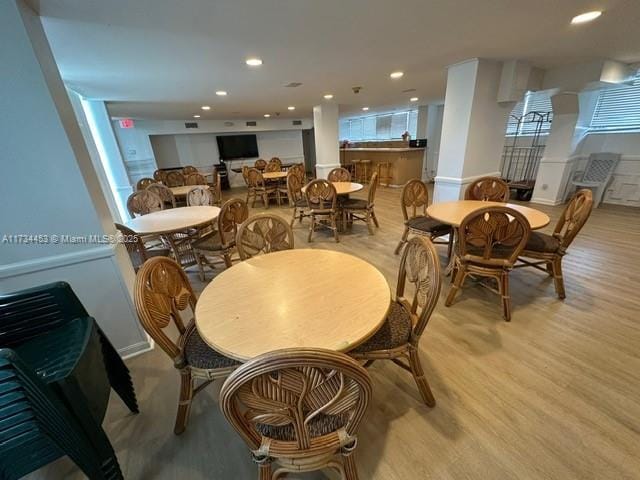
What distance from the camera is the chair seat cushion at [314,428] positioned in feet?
2.77

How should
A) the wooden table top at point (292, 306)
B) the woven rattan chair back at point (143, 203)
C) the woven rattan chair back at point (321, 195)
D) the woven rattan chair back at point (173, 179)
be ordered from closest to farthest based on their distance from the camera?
the wooden table top at point (292, 306) → the woven rattan chair back at point (143, 203) → the woven rattan chair back at point (321, 195) → the woven rattan chair back at point (173, 179)

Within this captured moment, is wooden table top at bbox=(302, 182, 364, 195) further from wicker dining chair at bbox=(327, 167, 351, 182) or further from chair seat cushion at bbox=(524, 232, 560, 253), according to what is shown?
chair seat cushion at bbox=(524, 232, 560, 253)

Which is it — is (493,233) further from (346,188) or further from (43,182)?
(43,182)

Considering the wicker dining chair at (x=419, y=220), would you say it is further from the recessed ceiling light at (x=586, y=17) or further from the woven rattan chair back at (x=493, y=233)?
the recessed ceiling light at (x=586, y=17)

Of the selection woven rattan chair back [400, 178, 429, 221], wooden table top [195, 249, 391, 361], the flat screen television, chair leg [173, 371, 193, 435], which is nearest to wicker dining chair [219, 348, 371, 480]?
wooden table top [195, 249, 391, 361]

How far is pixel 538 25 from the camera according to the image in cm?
203

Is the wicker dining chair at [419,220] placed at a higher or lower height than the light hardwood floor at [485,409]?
higher

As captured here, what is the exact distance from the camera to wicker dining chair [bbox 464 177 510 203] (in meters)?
2.91

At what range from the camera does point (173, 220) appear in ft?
8.57

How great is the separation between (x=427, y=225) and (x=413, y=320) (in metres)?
1.65

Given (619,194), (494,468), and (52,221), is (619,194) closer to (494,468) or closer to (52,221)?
(494,468)

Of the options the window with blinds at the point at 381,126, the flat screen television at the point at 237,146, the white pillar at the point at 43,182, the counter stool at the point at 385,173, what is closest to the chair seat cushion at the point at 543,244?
the white pillar at the point at 43,182

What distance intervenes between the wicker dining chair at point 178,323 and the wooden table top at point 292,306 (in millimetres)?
168

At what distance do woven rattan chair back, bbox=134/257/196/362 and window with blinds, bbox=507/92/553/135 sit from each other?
6.90 meters
